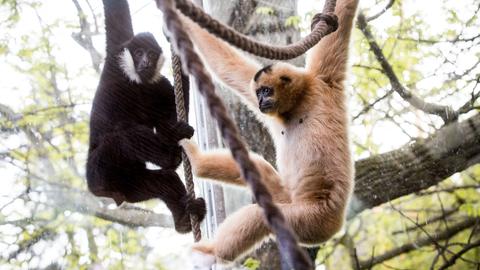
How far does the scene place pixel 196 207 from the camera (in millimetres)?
2076

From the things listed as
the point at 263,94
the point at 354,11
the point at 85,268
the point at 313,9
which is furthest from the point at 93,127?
the point at 313,9

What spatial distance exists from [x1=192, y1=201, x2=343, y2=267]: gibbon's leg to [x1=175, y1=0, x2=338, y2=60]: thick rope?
2.12 feet

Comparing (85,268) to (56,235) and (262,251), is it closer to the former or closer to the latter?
(56,235)

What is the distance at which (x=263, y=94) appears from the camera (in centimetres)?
235

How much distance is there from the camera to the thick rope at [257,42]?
4.03ft

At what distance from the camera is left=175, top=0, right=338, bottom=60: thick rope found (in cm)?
123

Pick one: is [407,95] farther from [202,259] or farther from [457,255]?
[202,259]

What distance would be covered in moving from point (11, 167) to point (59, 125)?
0.43 m

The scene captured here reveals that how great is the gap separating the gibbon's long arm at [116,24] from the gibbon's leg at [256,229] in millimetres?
943

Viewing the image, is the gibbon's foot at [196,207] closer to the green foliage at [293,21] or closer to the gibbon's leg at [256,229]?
the gibbon's leg at [256,229]

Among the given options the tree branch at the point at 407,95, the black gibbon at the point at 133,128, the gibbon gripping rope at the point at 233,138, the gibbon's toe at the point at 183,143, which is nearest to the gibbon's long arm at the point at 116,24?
the black gibbon at the point at 133,128

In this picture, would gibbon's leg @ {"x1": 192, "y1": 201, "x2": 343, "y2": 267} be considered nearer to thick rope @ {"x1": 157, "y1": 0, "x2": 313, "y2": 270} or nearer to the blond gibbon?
the blond gibbon

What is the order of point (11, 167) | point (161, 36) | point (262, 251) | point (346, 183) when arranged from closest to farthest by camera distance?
1. point (346, 183)
2. point (161, 36)
3. point (262, 251)
4. point (11, 167)

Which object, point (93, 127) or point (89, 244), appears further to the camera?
point (89, 244)
